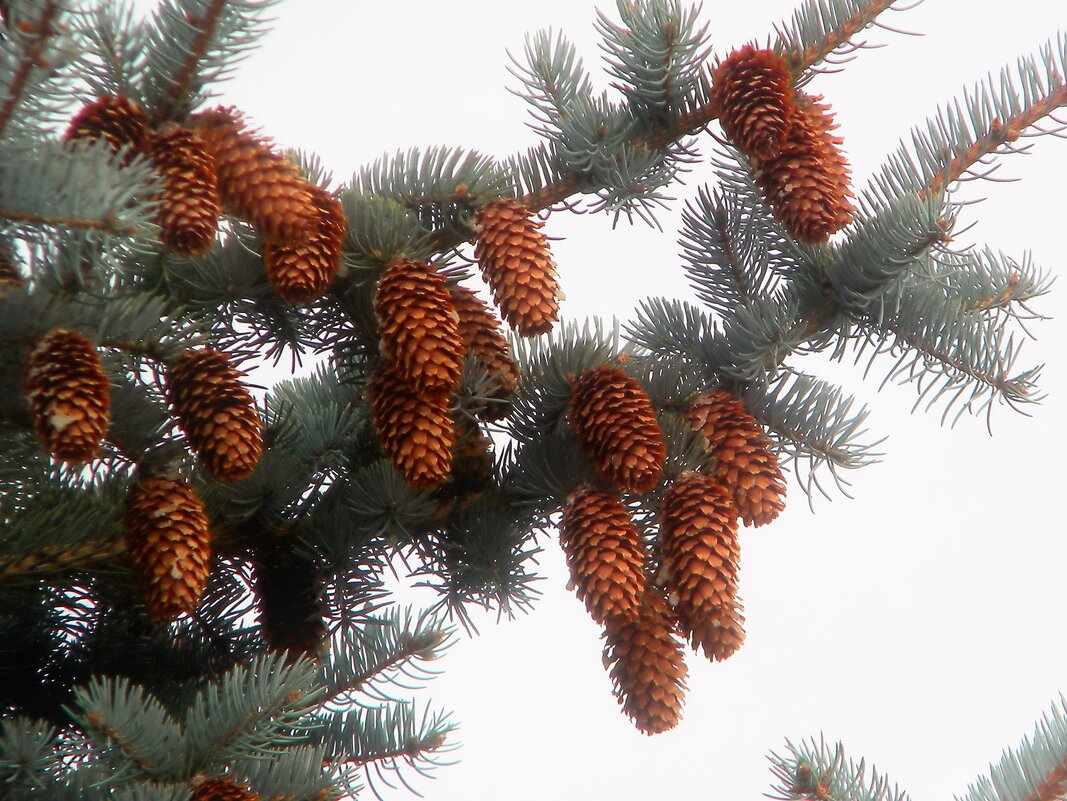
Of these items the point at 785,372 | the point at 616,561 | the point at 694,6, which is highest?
the point at 694,6

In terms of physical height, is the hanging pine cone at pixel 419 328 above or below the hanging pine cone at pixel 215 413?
above

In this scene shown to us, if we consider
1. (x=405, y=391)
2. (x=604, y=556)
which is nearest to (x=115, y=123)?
(x=405, y=391)

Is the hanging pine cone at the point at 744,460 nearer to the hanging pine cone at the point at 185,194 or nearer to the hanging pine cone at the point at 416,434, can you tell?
the hanging pine cone at the point at 416,434

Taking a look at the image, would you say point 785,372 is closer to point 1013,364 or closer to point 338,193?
point 1013,364

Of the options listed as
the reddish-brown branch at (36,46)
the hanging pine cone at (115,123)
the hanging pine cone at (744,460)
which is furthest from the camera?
the hanging pine cone at (744,460)

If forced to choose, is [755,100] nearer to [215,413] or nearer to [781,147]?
[781,147]

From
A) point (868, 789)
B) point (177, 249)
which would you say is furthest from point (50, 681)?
point (868, 789)

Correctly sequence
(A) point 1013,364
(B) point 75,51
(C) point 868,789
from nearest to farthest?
(B) point 75,51 < (C) point 868,789 < (A) point 1013,364

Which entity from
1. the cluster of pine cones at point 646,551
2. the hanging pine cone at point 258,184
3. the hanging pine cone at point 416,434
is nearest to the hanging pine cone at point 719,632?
the cluster of pine cones at point 646,551
